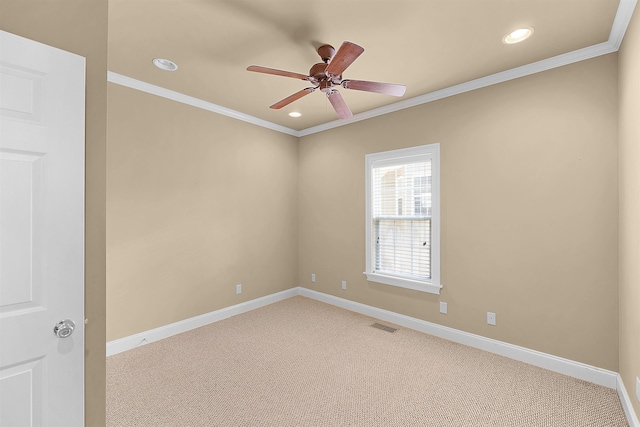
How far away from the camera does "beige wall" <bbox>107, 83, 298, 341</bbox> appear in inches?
117

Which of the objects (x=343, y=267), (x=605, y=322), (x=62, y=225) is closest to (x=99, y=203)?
(x=62, y=225)

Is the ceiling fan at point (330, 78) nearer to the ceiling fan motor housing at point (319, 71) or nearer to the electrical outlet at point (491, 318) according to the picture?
the ceiling fan motor housing at point (319, 71)

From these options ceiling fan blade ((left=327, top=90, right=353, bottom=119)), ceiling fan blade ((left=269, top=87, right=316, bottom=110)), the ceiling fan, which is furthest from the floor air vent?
ceiling fan blade ((left=269, top=87, right=316, bottom=110))

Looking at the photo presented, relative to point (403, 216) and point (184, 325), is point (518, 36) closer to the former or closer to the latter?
point (403, 216)

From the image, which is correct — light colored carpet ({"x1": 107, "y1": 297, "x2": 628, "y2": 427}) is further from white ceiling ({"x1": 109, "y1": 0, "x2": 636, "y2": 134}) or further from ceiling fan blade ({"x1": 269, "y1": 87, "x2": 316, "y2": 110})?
white ceiling ({"x1": 109, "y1": 0, "x2": 636, "y2": 134})

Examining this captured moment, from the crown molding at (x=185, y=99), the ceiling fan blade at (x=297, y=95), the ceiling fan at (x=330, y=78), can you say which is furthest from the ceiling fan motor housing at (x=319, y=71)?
the crown molding at (x=185, y=99)

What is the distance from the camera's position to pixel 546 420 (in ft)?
6.49

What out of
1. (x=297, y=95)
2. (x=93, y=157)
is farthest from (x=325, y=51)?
(x=93, y=157)

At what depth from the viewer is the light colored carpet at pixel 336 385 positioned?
201 centimetres

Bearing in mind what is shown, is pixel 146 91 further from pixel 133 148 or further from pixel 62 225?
pixel 62 225

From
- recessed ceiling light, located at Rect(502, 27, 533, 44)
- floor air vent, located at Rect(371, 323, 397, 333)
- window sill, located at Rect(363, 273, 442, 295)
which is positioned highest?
recessed ceiling light, located at Rect(502, 27, 533, 44)

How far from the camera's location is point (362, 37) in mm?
2279

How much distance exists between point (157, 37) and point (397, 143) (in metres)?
2.69

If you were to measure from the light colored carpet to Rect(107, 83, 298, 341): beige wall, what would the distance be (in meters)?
0.54
